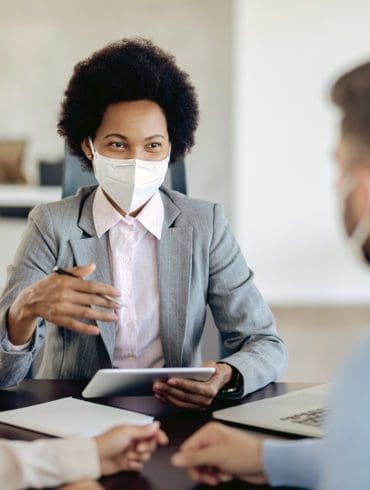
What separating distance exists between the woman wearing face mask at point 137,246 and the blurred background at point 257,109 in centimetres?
452

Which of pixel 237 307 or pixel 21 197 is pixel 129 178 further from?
pixel 21 197

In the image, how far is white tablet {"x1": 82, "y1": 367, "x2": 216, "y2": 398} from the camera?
144 cm

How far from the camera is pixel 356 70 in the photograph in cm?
97

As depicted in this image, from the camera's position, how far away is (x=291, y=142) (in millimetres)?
6668

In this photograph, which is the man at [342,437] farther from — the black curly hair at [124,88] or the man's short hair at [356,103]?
the black curly hair at [124,88]

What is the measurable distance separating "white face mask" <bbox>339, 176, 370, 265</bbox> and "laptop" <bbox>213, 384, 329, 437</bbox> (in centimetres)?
45

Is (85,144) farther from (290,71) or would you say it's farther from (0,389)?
(290,71)

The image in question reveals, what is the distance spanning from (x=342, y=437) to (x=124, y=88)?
1.27 m

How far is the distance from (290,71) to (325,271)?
163 cm

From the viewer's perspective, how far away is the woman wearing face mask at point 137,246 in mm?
1888

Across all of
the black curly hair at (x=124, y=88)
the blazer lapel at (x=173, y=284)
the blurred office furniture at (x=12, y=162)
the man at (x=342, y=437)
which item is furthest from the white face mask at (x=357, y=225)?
the blurred office furniture at (x=12, y=162)

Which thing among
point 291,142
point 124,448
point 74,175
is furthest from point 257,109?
point 124,448

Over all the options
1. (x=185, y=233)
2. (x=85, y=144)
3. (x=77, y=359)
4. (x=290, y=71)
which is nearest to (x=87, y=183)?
(x=85, y=144)

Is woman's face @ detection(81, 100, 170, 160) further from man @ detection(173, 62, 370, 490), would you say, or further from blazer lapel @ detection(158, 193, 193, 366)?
man @ detection(173, 62, 370, 490)
